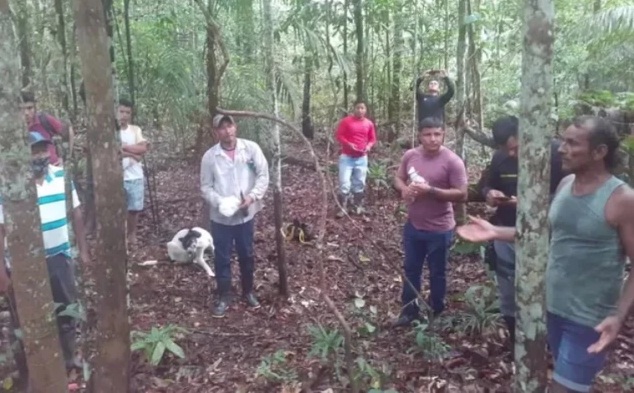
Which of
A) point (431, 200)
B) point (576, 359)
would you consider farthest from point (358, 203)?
point (576, 359)

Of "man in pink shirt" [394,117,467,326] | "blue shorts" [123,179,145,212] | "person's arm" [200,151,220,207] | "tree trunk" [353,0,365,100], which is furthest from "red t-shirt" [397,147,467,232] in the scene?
"tree trunk" [353,0,365,100]

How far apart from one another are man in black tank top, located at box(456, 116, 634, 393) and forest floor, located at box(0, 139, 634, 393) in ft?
3.43

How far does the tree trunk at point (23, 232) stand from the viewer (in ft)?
8.63

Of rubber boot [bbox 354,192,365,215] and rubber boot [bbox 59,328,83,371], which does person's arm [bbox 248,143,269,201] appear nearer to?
rubber boot [bbox 59,328,83,371]

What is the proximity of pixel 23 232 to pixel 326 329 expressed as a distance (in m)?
3.21

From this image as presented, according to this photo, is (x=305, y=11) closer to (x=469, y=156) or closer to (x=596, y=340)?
(x=469, y=156)

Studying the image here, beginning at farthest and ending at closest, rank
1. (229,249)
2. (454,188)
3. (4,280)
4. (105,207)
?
(229,249)
(454,188)
(4,280)
(105,207)

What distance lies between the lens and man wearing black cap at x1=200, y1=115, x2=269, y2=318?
225 inches

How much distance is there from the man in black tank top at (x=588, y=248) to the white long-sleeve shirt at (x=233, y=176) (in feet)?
10.7

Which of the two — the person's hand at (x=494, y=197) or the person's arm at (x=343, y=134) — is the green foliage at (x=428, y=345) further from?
the person's arm at (x=343, y=134)

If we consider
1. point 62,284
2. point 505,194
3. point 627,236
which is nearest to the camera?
point 627,236

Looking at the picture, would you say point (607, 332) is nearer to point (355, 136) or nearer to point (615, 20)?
point (355, 136)

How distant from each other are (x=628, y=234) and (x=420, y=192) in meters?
2.26

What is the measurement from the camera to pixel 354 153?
946 centimetres
